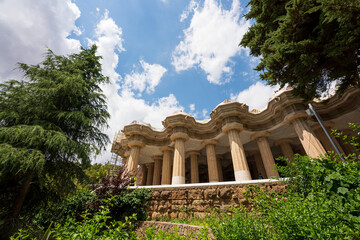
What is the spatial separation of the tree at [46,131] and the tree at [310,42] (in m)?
8.53

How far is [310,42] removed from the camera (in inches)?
217

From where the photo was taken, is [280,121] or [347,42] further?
[280,121]

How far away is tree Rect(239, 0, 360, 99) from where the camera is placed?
4641 mm

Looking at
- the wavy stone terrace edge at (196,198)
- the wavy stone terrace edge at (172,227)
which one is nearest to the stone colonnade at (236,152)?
the wavy stone terrace edge at (196,198)

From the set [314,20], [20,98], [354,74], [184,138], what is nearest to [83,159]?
[20,98]

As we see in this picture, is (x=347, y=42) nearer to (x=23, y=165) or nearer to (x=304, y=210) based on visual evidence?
(x=304, y=210)

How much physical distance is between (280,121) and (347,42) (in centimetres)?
919

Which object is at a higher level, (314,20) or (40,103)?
(314,20)

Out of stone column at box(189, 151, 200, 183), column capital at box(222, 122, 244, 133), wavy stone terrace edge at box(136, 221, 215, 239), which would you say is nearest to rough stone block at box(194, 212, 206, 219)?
wavy stone terrace edge at box(136, 221, 215, 239)

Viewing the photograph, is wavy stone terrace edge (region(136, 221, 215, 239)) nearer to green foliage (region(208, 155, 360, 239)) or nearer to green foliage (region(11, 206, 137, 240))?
green foliage (region(208, 155, 360, 239))

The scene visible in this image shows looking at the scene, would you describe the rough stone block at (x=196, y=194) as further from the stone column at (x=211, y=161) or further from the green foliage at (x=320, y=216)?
the stone column at (x=211, y=161)

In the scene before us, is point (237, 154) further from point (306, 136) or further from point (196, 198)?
point (196, 198)

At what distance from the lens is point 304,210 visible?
7.21 feet

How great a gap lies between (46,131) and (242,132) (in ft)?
45.9
